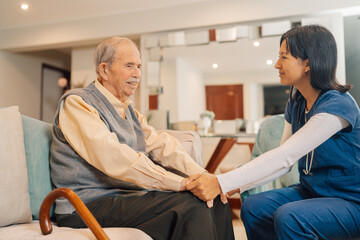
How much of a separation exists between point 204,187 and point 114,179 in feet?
1.41

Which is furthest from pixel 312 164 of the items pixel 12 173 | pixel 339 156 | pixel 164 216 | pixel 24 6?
pixel 24 6

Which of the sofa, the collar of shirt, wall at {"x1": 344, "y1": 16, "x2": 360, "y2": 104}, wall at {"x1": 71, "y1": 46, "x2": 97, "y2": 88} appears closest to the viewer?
the sofa

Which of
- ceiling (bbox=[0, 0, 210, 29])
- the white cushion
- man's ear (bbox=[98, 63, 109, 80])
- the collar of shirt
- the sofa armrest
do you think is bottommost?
the white cushion

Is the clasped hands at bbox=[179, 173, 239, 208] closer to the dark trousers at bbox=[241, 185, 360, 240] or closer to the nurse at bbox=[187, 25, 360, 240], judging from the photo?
the nurse at bbox=[187, 25, 360, 240]

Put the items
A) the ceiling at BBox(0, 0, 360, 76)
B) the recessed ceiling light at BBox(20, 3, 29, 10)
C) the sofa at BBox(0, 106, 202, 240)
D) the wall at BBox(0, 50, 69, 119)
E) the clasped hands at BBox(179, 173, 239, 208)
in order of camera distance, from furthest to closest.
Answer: the wall at BBox(0, 50, 69, 119) < the recessed ceiling light at BBox(20, 3, 29, 10) < the ceiling at BBox(0, 0, 360, 76) < the clasped hands at BBox(179, 173, 239, 208) < the sofa at BBox(0, 106, 202, 240)

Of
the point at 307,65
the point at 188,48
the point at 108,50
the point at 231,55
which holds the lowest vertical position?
the point at 307,65

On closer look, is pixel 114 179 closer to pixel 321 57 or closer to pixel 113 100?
pixel 113 100

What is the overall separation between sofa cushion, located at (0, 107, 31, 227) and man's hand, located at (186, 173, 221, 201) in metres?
0.67

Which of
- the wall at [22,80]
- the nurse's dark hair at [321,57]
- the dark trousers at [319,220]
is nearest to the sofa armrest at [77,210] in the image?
the dark trousers at [319,220]

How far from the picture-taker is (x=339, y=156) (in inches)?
46.4

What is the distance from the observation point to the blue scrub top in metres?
1.14

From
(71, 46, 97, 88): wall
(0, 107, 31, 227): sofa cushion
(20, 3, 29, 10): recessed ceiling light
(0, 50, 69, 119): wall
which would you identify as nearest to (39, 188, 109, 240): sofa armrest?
(0, 107, 31, 227): sofa cushion

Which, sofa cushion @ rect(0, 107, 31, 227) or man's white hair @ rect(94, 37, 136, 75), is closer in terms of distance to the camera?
sofa cushion @ rect(0, 107, 31, 227)

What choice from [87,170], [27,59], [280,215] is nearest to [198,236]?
[280,215]
